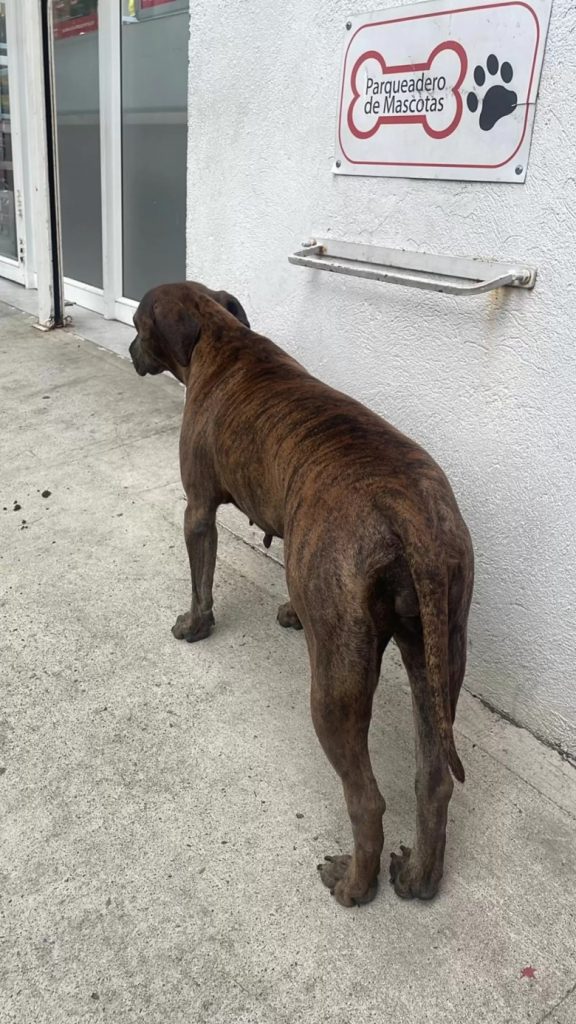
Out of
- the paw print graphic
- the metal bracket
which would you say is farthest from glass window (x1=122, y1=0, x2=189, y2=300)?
the paw print graphic

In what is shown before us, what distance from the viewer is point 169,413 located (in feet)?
16.9

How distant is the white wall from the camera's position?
97.6 inches

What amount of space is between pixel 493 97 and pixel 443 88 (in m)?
0.21

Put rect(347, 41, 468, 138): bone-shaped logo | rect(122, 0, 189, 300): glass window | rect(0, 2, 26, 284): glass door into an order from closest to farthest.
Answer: rect(347, 41, 468, 138): bone-shaped logo < rect(122, 0, 189, 300): glass window < rect(0, 2, 26, 284): glass door

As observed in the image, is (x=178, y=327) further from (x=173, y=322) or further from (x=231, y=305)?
(x=231, y=305)

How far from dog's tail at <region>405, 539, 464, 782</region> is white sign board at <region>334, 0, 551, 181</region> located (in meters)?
1.40

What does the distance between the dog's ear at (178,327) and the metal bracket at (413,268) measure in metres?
0.51

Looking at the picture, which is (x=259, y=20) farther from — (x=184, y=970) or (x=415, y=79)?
(x=184, y=970)

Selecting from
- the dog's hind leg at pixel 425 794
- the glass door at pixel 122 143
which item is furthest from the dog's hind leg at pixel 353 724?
the glass door at pixel 122 143

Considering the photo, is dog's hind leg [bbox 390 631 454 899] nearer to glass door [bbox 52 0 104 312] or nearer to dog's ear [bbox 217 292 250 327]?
dog's ear [bbox 217 292 250 327]

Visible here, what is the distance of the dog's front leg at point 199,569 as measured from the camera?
2.99 metres

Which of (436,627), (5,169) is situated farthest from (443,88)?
(5,169)

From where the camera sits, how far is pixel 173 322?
3.07 m

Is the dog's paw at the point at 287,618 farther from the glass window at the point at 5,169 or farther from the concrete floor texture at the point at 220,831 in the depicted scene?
the glass window at the point at 5,169
